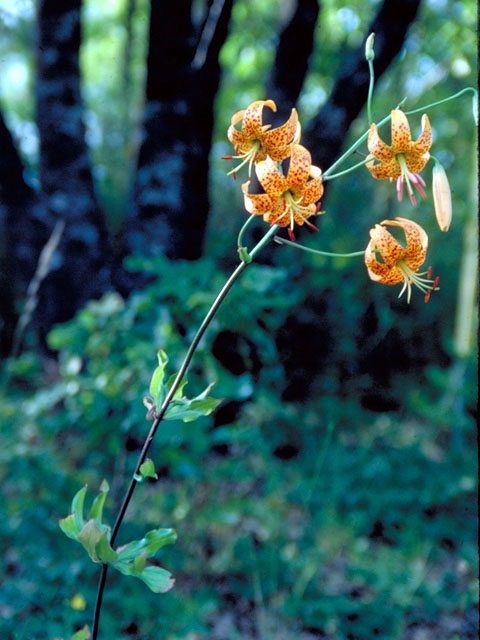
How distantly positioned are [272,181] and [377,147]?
0.12m

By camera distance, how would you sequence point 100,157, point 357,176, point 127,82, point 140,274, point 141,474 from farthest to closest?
point 127,82 < point 100,157 < point 357,176 < point 140,274 < point 141,474

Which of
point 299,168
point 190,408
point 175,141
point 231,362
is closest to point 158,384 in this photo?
point 190,408

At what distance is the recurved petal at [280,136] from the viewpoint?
2.12 feet

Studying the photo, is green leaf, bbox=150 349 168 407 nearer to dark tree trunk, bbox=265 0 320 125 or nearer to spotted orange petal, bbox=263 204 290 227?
spotted orange petal, bbox=263 204 290 227

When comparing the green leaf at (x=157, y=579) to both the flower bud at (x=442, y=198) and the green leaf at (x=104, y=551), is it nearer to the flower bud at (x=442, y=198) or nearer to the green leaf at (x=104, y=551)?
the green leaf at (x=104, y=551)

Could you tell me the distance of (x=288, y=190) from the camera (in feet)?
2.10

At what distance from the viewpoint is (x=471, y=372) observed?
2135mm

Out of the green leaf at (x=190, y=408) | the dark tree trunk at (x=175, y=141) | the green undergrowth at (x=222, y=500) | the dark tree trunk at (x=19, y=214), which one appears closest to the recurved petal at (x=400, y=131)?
the green leaf at (x=190, y=408)

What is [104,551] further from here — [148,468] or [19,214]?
[19,214]

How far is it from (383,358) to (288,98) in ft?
4.50

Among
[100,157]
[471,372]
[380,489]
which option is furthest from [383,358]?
[100,157]

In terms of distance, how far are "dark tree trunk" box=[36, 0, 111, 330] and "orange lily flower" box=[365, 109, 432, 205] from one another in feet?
5.24

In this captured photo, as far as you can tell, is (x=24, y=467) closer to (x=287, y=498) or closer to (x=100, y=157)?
(x=287, y=498)

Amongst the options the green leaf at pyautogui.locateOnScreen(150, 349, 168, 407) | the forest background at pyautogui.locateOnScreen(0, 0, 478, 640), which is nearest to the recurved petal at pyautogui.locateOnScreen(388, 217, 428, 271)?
the green leaf at pyautogui.locateOnScreen(150, 349, 168, 407)
